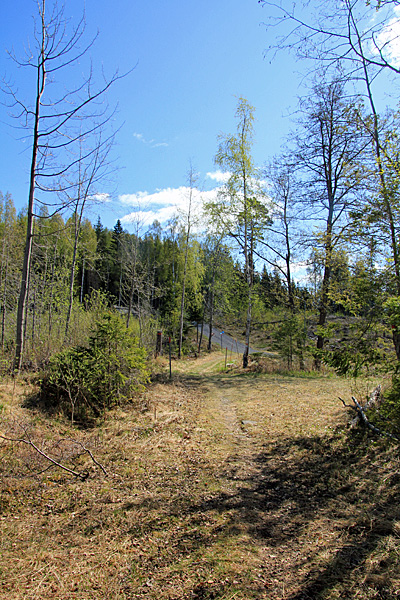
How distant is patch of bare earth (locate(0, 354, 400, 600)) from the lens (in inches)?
90.0

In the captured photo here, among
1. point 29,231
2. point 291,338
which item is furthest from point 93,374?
point 291,338

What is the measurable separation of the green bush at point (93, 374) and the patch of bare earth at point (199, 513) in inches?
18.7

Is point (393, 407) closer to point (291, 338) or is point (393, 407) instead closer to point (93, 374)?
point (93, 374)

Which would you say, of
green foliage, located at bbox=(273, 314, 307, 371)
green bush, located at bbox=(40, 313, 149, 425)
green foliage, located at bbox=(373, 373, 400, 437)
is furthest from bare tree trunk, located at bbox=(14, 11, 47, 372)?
green foliage, located at bbox=(273, 314, 307, 371)

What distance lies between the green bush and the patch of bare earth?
47 cm

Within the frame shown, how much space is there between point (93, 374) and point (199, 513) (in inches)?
136

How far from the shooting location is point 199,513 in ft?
10.7

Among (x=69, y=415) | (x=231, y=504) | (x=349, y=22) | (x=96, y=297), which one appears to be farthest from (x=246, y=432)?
(x=96, y=297)

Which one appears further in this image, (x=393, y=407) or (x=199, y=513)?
(x=393, y=407)

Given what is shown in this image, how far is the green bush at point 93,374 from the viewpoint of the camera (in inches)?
229

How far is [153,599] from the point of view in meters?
2.16

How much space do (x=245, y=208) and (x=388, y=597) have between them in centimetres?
1348

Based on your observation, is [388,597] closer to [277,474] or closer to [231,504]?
[231,504]

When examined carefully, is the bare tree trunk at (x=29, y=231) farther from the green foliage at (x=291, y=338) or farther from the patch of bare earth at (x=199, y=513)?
the green foliage at (x=291, y=338)
